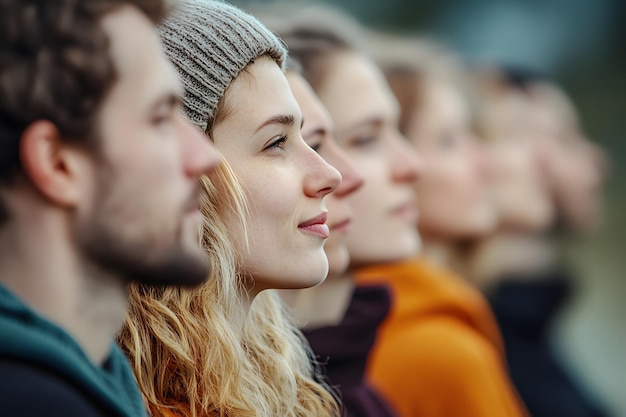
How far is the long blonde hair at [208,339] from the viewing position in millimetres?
1913

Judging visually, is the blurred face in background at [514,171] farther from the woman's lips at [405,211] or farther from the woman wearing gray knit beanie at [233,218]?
the woman wearing gray knit beanie at [233,218]

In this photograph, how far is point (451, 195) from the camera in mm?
4309

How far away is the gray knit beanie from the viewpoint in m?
1.99

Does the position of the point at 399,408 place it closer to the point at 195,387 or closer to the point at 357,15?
the point at 195,387

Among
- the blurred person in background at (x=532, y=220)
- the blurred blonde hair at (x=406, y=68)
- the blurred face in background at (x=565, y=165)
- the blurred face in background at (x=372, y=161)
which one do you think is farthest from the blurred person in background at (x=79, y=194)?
the blurred face in background at (x=565, y=165)

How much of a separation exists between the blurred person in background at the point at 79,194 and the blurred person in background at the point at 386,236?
1334 mm

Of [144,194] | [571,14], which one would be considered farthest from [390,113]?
[571,14]

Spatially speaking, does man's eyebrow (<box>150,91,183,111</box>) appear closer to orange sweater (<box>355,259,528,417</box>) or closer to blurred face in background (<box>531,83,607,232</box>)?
orange sweater (<box>355,259,528,417</box>)

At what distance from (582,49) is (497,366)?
887 centimetres

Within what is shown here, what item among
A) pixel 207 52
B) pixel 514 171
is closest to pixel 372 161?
pixel 207 52

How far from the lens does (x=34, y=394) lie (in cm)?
132

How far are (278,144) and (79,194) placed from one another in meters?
0.73

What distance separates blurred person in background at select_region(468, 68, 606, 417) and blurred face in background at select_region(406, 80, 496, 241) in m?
0.46

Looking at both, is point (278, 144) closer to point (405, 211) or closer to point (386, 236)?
point (386, 236)
